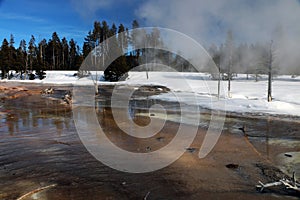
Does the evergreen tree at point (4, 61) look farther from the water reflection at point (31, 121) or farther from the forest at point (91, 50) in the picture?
the water reflection at point (31, 121)

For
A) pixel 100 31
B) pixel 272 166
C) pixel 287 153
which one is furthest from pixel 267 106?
pixel 100 31

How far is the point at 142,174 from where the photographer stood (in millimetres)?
8898

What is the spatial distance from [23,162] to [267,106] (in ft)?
72.8

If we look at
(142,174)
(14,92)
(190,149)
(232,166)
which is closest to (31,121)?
(190,149)

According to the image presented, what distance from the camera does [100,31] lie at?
243ft

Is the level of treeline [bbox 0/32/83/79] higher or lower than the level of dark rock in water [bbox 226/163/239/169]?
higher

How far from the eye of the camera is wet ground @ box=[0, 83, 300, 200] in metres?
7.50

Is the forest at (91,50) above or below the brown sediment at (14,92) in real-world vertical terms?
above

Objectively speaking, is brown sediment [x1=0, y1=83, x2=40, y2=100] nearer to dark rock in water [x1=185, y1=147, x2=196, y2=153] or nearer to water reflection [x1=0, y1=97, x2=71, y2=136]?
water reflection [x1=0, y1=97, x2=71, y2=136]

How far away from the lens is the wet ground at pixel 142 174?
7496 mm

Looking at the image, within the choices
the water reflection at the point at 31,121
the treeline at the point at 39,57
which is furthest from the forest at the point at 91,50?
the water reflection at the point at 31,121

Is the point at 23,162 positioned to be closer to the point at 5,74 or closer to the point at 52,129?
the point at 52,129

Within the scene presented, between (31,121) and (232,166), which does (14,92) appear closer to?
(31,121)

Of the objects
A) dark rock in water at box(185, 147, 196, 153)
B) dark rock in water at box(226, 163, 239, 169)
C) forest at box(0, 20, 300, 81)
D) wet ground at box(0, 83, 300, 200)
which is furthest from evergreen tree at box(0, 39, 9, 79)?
dark rock in water at box(226, 163, 239, 169)
